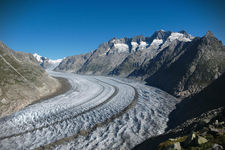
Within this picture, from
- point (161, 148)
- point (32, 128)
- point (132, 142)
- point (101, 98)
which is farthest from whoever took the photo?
point (101, 98)

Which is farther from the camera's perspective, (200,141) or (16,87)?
(16,87)

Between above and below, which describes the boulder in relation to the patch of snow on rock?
below

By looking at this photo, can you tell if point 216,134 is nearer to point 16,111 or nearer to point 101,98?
point 101,98

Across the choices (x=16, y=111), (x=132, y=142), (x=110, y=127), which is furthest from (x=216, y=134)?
(x=16, y=111)

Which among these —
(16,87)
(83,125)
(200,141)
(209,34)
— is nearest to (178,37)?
(209,34)

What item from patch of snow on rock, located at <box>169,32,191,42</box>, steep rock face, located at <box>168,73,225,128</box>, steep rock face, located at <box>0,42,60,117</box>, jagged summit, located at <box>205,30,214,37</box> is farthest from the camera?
patch of snow on rock, located at <box>169,32,191,42</box>

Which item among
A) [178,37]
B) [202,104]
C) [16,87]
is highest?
[178,37]

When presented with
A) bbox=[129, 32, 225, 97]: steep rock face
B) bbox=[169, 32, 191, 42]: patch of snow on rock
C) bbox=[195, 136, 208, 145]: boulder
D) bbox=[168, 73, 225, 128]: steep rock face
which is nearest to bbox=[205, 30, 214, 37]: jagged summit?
bbox=[129, 32, 225, 97]: steep rock face

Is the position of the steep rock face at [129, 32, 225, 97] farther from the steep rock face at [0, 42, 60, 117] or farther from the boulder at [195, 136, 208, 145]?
the steep rock face at [0, 42, 60, 117]

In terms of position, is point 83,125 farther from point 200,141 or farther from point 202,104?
point 202,104
